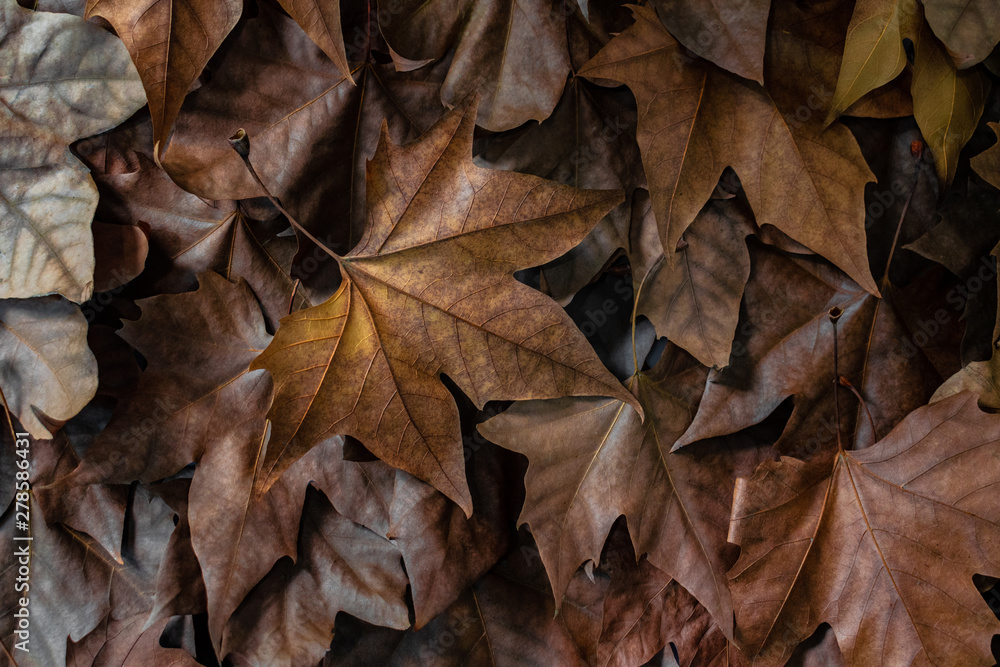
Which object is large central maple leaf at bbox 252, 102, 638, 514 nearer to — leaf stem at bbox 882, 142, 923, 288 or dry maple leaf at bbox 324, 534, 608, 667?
dry maple leaf at bbox 324, 534, 608, 667

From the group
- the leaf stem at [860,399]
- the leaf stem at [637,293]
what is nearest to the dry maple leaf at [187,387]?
the leaf stem at [637,293]

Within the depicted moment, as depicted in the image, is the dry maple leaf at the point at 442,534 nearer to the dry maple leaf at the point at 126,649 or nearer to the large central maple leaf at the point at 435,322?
the large central maple leaf at the point at 435,322

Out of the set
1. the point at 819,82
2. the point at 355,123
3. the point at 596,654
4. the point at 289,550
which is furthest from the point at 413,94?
the point at 596,654

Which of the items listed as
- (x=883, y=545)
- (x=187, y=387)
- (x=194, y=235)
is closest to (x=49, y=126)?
(x=194, y=235)

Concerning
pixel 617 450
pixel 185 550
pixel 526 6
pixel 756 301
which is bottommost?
pixel 185 550

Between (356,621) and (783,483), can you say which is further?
(356,621)

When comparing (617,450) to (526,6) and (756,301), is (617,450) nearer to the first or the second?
(756,301)
